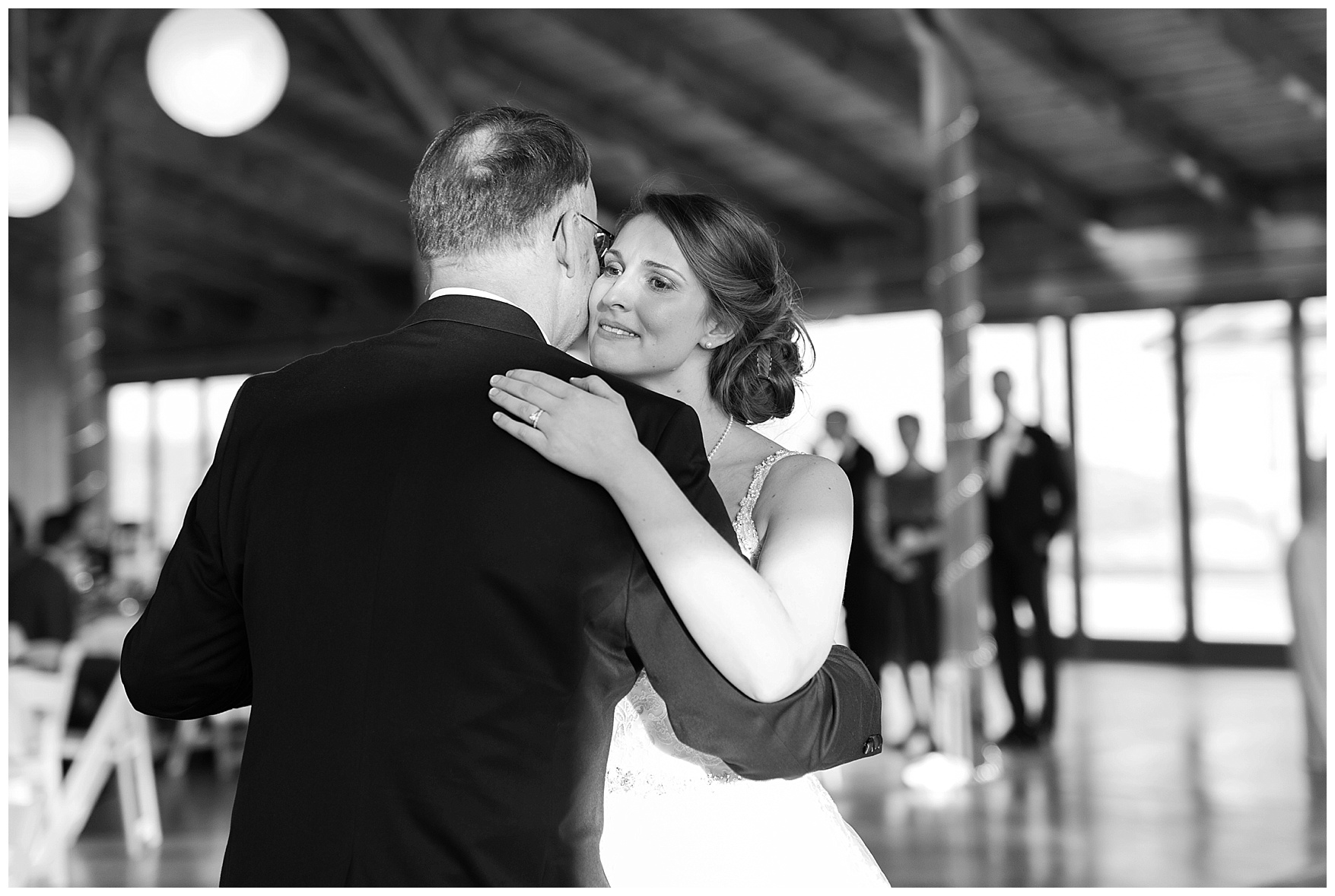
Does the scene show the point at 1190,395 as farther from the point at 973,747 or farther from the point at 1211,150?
the point at 973,747

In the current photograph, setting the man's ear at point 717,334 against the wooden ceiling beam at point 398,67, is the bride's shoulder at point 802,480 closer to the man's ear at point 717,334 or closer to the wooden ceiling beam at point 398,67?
the man's ear at point 717,334

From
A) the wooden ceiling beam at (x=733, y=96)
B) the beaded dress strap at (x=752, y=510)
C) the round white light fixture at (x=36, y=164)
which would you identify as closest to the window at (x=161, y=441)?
the wooden ceiling beam at (x=733, y=96)

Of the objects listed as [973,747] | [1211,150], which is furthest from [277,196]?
[973,747]

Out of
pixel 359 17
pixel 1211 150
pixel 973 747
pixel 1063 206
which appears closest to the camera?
pixel 973 747

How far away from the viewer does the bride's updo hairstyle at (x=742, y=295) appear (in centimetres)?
185

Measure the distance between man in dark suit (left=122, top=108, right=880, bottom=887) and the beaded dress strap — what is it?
0.52 m

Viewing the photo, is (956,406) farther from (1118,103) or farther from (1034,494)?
(1118,103)

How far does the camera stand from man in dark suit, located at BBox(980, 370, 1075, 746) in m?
7.12

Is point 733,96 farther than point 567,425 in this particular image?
Yes

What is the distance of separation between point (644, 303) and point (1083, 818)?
4.15 metres

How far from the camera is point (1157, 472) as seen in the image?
1134cm

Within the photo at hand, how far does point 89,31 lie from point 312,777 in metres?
Answer: 7.89

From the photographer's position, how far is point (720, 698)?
1271 mm

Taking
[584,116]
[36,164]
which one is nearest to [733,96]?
[584,116]
